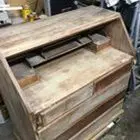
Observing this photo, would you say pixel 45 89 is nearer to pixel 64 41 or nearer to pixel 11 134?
pixel 64 41

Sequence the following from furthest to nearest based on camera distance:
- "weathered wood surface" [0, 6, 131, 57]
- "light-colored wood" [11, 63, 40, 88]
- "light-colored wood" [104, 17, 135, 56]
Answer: "light-colored wood" [104, 17, 135, 56]
"light-colored wood" [11, 63, 40, 88]
"weathered wood surface" [0, 6, 131, 57]

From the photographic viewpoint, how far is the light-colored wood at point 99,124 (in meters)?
1.57

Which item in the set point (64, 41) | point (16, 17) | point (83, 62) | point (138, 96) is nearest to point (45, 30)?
point (64, 41)

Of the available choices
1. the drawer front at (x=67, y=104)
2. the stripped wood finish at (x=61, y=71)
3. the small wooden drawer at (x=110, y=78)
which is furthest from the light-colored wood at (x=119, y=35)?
the drawer front at (x=67, y=104)

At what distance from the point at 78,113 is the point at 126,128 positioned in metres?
0.78

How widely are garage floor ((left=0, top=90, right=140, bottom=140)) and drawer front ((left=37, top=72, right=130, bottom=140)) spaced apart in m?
0.46

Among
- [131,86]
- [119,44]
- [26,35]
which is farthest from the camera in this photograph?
[131,86]

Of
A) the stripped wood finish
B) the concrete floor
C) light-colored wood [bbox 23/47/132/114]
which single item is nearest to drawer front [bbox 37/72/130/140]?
the stripped wood finish

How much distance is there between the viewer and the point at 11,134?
186cm

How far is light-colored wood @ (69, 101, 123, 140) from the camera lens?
1.57 metres

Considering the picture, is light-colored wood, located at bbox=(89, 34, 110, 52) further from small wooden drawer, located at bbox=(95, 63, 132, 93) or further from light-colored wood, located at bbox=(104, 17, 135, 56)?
small wooden drawer, located at bbox=(95, 63, 132, 93)

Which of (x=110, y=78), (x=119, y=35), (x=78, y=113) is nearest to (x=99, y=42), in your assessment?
(x=119, y=35)

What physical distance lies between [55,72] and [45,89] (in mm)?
184

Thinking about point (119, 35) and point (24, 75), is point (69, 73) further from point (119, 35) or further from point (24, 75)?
point (119, 35)
